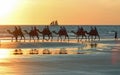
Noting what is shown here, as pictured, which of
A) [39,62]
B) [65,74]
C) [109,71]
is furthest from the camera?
[39,62]

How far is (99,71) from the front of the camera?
19109 millimetres

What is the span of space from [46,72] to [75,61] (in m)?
5.20

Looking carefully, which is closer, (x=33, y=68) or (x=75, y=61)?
(x=33, y=68)

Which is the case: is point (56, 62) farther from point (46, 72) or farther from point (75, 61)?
point (46, 72)

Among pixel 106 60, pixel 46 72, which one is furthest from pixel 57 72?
pixel 106 60

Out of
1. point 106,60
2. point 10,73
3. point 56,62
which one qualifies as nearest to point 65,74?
point 10,73

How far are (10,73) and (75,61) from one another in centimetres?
619

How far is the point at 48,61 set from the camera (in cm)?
2353

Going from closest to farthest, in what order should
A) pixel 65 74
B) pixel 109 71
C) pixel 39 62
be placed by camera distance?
pixel 65 74, pixel 109 71, pixel 39 62

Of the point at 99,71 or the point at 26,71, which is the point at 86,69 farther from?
the point at 26,71

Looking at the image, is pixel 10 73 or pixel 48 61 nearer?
pixel 10 73

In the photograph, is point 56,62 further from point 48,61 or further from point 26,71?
point 26,71

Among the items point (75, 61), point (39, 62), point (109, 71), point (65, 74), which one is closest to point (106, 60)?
Answer: point (75, 61)

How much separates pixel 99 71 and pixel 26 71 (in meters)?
2.95
